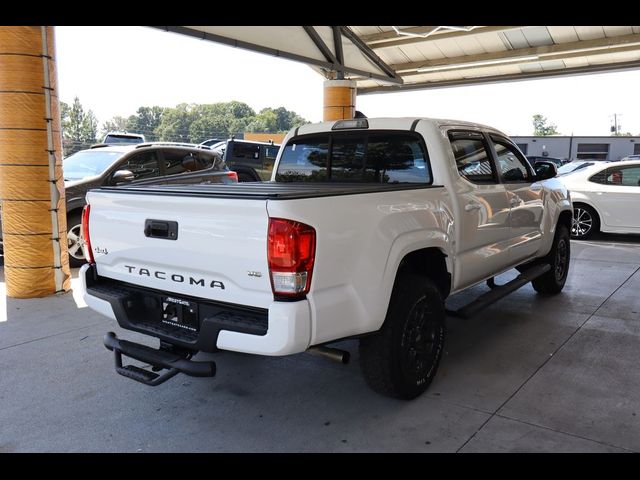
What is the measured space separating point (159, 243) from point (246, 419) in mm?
1212

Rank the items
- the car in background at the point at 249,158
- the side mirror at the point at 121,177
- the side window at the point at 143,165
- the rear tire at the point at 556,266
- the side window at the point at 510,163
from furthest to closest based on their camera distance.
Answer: the car in background at the point at 249,158 → the side window at the point at 143,165 → the side mirror at the point at 121,177 → the rear tire at the point at 556,266 → the side window at the point at 510,163

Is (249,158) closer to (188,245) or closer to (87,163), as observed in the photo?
(87,163)

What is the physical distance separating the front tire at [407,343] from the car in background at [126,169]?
426cm

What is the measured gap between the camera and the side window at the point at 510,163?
490 cm

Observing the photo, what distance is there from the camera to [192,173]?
890 cm

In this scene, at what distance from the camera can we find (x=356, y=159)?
173 inches

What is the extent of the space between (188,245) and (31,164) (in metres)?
3.92

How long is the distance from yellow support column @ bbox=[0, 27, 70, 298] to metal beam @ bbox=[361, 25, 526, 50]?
7.58 meters

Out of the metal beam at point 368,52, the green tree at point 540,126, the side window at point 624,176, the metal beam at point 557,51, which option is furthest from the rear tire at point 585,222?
the green tree at point 540,126

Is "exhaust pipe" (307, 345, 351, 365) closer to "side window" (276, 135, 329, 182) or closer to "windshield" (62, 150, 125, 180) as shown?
"side window" (276, 135, 329, 182)

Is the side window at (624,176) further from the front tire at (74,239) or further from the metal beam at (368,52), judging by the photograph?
the front tire at (74,239)

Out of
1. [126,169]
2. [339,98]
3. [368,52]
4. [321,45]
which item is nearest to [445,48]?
[368,52]

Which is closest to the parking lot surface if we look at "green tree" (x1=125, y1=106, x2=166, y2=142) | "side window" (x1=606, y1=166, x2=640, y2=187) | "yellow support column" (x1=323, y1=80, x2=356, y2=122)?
"side window" (x1=606, y1=166, x2=640, y2=187)
